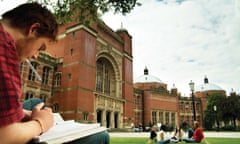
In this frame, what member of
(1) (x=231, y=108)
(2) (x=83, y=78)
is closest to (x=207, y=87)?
(1) (x=231, y=108)

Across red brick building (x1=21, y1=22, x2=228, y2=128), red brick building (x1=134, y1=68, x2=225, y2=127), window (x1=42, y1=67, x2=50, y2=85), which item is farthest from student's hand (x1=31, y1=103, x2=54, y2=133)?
red brick building (x1=134, y1=68, x2=225, y2=127)

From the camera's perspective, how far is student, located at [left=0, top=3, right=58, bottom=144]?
83 centimetres

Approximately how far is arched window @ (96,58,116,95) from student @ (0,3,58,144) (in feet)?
86.3

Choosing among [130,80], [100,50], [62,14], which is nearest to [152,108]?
[130,80]

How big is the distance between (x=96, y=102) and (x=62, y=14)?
1910 cm

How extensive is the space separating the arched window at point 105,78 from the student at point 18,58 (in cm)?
2630

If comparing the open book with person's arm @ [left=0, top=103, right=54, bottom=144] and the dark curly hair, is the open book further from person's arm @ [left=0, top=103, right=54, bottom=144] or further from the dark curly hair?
the dark curly hair

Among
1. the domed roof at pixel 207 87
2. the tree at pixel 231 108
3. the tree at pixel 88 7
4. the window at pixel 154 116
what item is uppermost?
the domed roof at pixel 207 87

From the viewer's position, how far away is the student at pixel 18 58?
0.83 m

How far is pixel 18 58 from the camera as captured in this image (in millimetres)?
1030

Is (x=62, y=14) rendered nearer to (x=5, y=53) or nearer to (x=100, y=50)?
(x=5, y=53)

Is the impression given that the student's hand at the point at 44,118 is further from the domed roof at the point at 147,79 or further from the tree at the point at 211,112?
the domed roof at the point at 147,79

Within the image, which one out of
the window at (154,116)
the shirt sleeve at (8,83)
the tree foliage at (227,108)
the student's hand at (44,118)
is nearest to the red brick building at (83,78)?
the window at (154,116)

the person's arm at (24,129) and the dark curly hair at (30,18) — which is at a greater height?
the dark curly hair at (30,18)
